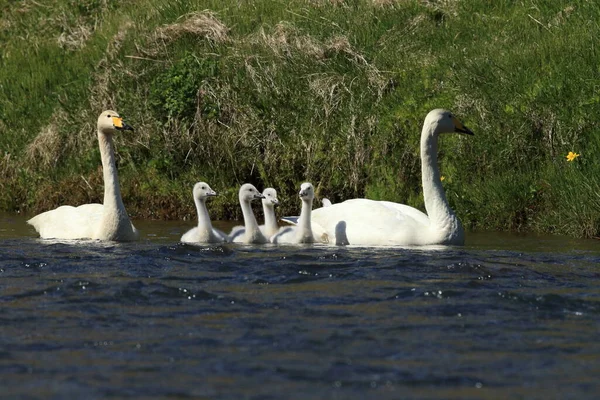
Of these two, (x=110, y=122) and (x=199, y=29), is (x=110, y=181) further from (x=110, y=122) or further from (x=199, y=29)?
(x=199, y=29)

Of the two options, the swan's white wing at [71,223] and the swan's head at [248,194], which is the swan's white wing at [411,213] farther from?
the swan's white wing at [71,223]

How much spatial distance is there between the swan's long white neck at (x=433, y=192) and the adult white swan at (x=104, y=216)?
305cm

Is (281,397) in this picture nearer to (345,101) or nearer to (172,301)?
(172,301)

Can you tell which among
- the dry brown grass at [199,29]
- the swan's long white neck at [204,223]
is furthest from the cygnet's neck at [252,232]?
the dry brown grass at [199,29]

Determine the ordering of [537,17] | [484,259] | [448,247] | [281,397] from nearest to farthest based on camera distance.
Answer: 1. [281,397]
2. [484,259]
3. [448,247]
4. [537,17]

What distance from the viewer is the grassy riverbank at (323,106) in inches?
533

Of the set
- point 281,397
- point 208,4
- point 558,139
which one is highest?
point 208,4

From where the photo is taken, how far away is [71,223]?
1305cm

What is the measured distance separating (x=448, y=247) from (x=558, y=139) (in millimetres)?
2722

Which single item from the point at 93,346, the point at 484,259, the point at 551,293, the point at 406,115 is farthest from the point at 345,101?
the point at 93,346

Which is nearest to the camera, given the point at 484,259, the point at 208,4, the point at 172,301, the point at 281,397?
the point at 281,397

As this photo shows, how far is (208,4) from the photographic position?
18.5m

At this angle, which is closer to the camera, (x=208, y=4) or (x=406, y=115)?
(x=406, y=115)

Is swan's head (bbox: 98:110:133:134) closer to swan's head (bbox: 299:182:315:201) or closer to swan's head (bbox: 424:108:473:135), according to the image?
swan's head (bbox: 299:182:315:201)
